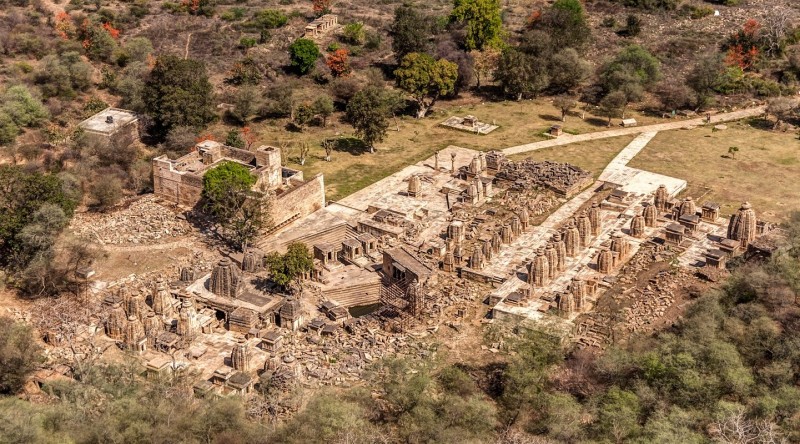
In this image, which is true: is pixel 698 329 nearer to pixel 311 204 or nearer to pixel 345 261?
pixel 345 261

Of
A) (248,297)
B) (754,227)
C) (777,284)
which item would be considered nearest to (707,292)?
(777,284)

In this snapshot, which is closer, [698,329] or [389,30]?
[698,329]

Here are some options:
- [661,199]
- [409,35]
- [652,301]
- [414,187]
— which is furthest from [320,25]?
[652,301]

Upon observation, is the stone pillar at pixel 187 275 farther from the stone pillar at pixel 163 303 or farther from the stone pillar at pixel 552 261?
the stone pillar at pixel 552 261

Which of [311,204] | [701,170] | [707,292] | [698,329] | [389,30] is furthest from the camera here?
[389,30]

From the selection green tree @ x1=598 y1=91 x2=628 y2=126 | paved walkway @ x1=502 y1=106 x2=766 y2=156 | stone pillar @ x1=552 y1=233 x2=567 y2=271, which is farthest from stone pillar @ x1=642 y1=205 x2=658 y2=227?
green tree @ x1=598 y1=91 x2=628 y2=126

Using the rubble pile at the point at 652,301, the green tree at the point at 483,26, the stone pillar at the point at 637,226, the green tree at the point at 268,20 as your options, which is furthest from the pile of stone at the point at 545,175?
the green tree at the point at 268,20
